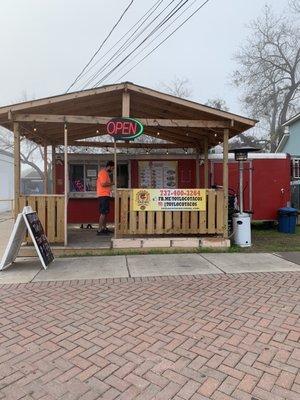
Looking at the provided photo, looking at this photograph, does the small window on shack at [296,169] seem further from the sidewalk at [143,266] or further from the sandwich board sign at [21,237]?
the sandwich board sign at [21,237]

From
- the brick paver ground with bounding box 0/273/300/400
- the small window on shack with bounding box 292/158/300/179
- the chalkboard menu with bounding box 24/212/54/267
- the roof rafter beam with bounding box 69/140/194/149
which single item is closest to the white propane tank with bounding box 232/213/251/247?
the brick paver ground with bounding box 0/273/300/400

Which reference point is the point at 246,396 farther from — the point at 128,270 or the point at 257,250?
the point at 257,250

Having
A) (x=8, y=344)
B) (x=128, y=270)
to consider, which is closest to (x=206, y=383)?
(x=8, y=344)

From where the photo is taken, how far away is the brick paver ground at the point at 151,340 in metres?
2.97

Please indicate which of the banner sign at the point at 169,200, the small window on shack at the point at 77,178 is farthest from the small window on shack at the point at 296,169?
the small window on shack at the point at 77,178

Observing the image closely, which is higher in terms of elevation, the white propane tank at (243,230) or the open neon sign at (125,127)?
the open neon sign at (125,127)

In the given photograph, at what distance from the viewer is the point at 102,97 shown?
806cm

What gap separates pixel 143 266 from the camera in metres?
6.94

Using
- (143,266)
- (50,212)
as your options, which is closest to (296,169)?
(143,266)

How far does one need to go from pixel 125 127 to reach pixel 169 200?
1.84 metres

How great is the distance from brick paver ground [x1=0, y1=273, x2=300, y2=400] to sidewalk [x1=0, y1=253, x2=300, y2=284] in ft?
1.77

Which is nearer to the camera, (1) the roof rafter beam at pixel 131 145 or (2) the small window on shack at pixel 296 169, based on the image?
(1) the roof rafter beam at pixel 131 145

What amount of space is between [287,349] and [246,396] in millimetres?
951

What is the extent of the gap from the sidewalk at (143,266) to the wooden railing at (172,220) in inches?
29.8
